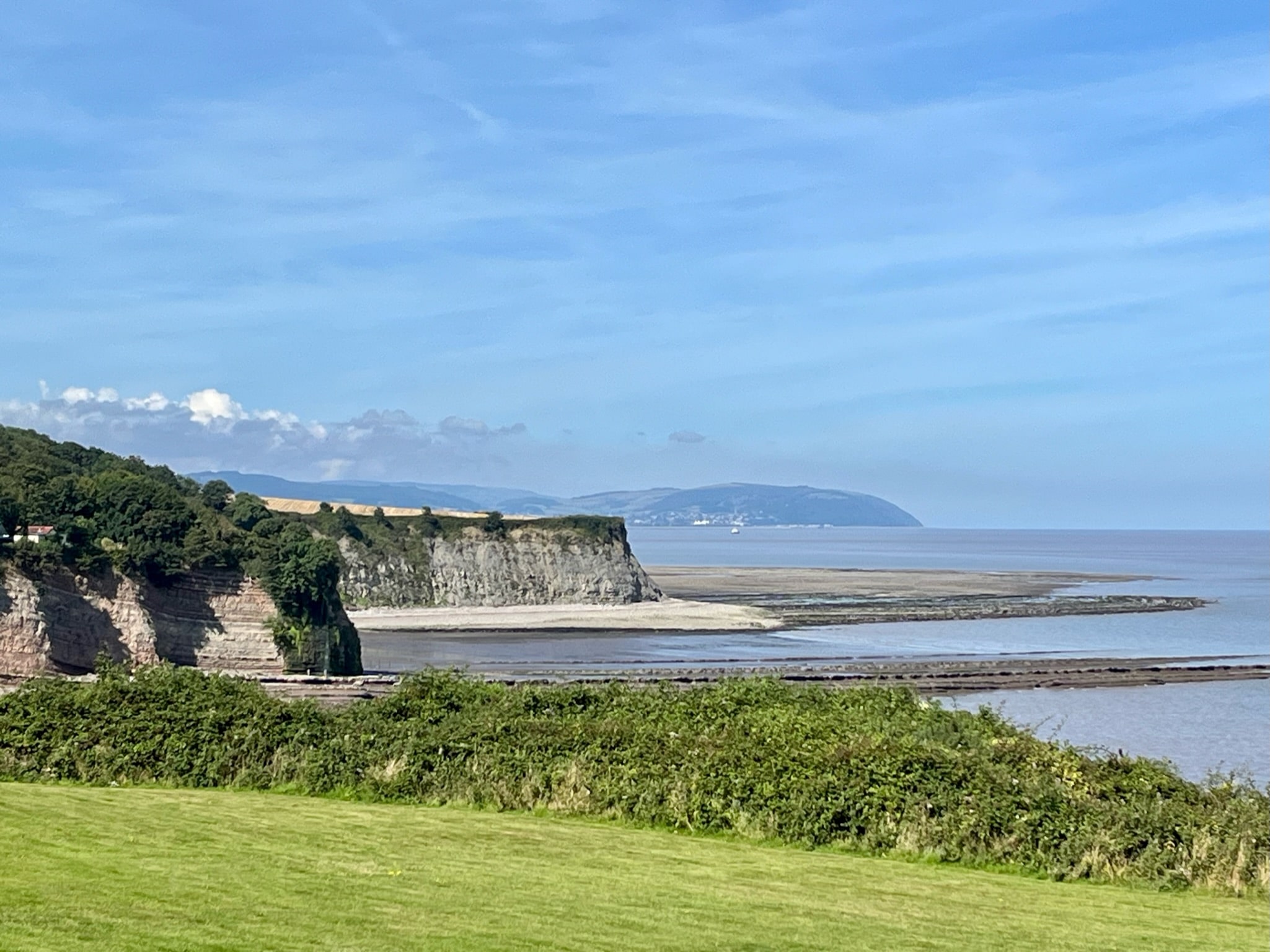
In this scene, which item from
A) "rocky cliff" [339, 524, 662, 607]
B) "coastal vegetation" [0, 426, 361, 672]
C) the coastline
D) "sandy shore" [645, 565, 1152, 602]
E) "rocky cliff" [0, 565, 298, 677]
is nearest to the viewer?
"rocky cliff" [0, 565, 298, 677]

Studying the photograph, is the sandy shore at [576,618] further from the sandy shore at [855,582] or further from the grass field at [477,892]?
the grass field at [477,892]

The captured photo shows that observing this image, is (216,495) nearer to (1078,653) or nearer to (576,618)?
(576,618)

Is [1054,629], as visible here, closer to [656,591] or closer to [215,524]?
[656,591]

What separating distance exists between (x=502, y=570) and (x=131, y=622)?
2229 inches

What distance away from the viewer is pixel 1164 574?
517ft

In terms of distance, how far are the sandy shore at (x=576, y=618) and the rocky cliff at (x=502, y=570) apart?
86.5 inches

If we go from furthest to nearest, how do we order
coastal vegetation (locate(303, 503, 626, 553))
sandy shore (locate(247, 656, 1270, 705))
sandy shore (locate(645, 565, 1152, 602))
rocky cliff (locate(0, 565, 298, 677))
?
sandy shore (locate(645, 565, 1152, 602)) < coastal vegetation (locate(303, 503, 626, 553)) < sandy shore (locate(247, 656, 1270, 705)) < rocky cliff (locate(0, 565, 298, 677))

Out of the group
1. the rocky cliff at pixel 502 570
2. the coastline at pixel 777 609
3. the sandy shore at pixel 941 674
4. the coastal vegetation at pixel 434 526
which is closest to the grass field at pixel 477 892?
the sandy shore at pixel 941 674

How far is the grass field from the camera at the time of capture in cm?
979

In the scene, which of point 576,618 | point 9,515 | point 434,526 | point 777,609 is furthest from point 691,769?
point 434,526

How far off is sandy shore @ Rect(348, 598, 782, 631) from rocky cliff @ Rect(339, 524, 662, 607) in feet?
7.21

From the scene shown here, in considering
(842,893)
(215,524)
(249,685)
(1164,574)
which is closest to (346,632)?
(215,524)

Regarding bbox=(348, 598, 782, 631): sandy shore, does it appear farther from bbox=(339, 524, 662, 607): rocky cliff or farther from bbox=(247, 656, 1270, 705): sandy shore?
bbox=(247, 656, 1270, 705): sandy shore

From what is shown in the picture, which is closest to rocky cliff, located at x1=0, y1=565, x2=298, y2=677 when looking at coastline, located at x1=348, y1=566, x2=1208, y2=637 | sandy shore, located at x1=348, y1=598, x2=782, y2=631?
coastline, located at x1=348, y1=566, x2=1208, y2=637
